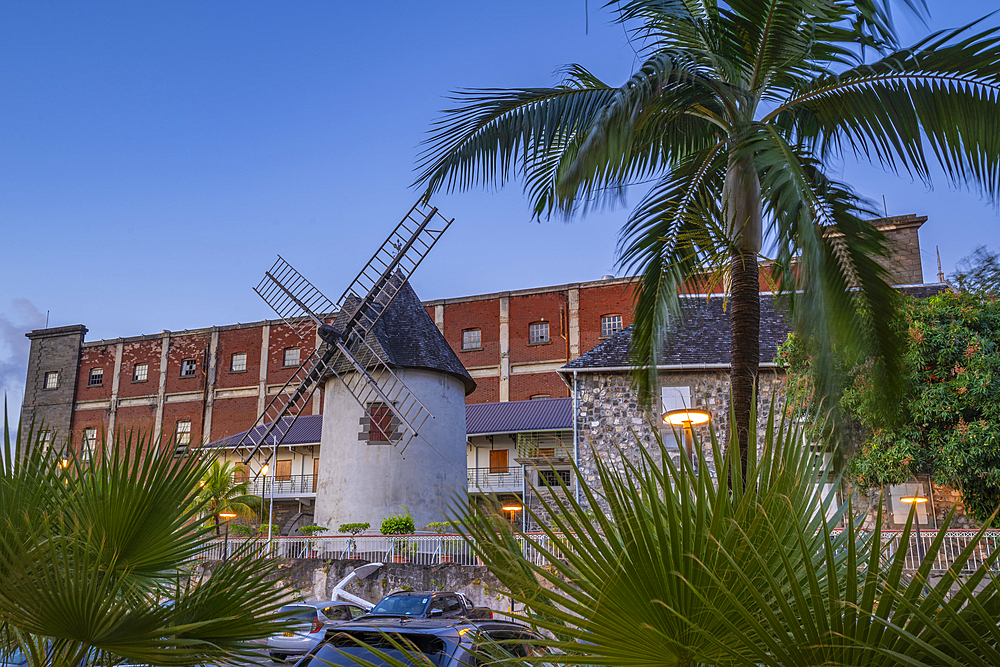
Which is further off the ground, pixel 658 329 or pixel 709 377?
pixel 709 377

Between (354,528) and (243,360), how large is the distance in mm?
29528

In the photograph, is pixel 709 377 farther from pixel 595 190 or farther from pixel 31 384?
pixel 31 384

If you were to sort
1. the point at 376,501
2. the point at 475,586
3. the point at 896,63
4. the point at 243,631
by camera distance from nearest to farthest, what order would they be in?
the point at 243,631 < the point at 896,63 < the point at 475,586 < the point at 376,501

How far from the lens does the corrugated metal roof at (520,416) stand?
39.5m

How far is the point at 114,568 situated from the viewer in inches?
194

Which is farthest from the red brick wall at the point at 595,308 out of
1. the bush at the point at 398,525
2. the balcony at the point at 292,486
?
the bush at the point at 398,525

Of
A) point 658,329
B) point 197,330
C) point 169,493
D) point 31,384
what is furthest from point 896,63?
point 31,384

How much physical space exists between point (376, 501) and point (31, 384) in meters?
40.3

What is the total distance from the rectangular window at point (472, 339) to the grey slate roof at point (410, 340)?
678 inches

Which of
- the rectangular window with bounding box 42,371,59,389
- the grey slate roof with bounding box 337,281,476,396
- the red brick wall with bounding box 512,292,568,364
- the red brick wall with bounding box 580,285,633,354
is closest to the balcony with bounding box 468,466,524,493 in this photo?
the red brick wall with bounding box 512,292,568,364

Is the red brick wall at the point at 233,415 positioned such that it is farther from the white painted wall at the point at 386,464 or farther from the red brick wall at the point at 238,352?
the white painted wall at the point at 386,464

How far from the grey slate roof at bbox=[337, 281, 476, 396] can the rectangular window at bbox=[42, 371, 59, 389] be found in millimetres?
36662

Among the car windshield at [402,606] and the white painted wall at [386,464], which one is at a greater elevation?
the white painted wall at [386,464]

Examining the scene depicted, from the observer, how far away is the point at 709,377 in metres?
23.4
